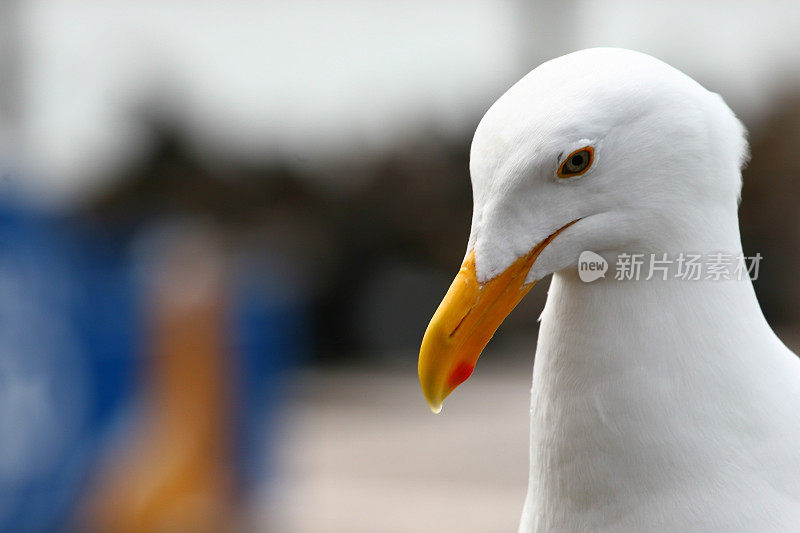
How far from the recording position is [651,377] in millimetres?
1479

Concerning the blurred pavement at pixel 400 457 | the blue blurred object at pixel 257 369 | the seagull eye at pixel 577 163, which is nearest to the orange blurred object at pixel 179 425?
the blue blurred object at pixel 257 369

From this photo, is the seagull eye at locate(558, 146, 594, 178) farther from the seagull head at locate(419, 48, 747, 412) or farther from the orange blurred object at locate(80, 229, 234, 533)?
the orange blurred object at locate(80, 229, 234, 533)

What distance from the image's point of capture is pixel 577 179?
1.42m

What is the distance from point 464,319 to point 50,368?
2.99 m

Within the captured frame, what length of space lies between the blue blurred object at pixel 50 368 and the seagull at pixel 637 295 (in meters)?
2.86

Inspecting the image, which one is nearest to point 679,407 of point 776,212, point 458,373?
point 458,373

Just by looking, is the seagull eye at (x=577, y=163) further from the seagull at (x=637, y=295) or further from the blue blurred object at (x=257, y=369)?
the blue blurred object at (x=257, y=369)

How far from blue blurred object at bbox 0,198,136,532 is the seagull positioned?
2.86 metres

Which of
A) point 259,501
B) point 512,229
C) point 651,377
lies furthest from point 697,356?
point 259,501

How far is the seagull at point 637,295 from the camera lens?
1.41m

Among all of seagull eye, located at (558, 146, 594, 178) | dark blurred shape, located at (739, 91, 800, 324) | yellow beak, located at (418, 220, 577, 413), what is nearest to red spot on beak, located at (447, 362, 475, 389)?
yellow beak, located at (418, 220, 577, 413)

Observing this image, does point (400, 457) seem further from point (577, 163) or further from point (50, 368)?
point (577, 163)

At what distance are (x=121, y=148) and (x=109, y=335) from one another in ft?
20.5

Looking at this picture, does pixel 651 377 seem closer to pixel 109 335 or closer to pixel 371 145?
pixel 109 335
